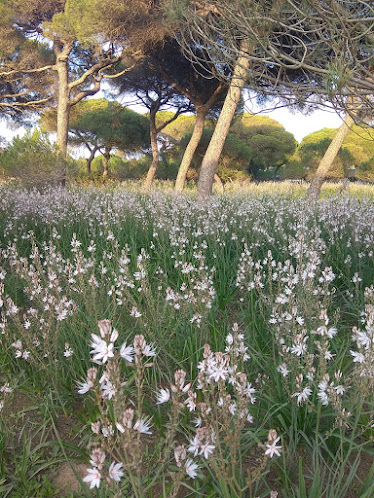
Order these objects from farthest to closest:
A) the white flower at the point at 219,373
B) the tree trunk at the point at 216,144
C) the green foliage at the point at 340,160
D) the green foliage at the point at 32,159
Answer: the green foliage at the point at 340,160 → the tree trunk at the point at 216,144 → the green foliage at the point at 32,159 → the white flower at the point at 219,373

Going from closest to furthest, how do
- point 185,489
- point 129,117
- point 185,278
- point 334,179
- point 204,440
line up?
point 204,440
point 185,489
point 185,278
point 129,117
point 334,179

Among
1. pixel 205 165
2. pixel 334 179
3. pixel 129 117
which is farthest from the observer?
pixel 334 179

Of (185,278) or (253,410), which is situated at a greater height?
(185,278)

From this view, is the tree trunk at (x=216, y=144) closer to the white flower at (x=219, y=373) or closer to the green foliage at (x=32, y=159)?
the green foliage at (x=32, y=159)

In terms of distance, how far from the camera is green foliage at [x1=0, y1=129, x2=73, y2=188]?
8.99 meters

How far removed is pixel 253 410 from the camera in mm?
2057

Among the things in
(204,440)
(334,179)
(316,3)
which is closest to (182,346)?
(204,440)

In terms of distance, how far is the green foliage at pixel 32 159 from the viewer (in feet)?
29.5

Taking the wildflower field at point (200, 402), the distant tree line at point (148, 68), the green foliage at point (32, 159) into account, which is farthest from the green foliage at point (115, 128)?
the wildflower field at point (200, 402)

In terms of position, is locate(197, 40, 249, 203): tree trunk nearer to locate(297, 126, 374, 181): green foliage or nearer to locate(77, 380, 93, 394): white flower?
locate(77, 380, 93, 394): white flower

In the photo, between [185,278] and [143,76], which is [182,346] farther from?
[143,76]

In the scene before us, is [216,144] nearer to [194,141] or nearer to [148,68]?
[194,141]

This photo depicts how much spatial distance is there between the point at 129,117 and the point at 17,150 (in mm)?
15984

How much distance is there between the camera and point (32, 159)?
352 inches
